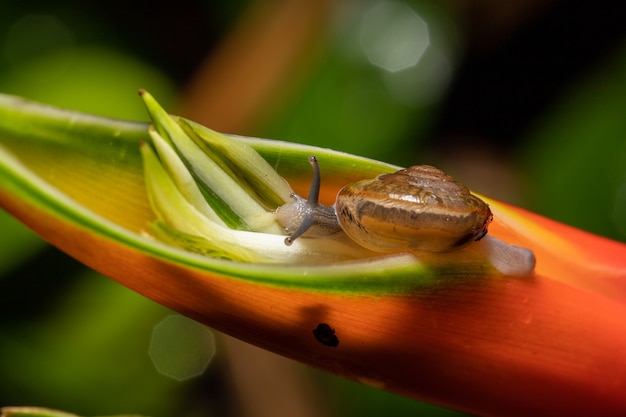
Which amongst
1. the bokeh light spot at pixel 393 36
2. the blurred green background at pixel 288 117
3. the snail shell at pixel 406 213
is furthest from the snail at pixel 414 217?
the bokeh light spot at pixel 393 36

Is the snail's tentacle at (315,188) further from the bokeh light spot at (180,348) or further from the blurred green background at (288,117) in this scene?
the bokeh light spot at (180,348)

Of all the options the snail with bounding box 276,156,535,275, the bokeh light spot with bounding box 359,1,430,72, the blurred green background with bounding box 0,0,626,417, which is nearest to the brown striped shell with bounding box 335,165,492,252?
the snail with bounding box 276,156,535,275

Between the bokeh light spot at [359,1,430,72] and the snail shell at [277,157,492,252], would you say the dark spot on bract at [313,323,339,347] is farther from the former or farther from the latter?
the bokeh light spot at [359,1,430,72]

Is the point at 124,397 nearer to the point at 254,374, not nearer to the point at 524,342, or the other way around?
the point at 254,374

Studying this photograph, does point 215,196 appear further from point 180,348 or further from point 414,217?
point 180,348

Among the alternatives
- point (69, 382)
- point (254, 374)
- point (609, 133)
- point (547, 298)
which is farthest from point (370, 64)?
point (547, 298)

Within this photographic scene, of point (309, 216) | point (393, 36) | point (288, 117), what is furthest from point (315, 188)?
point (393, 36)
